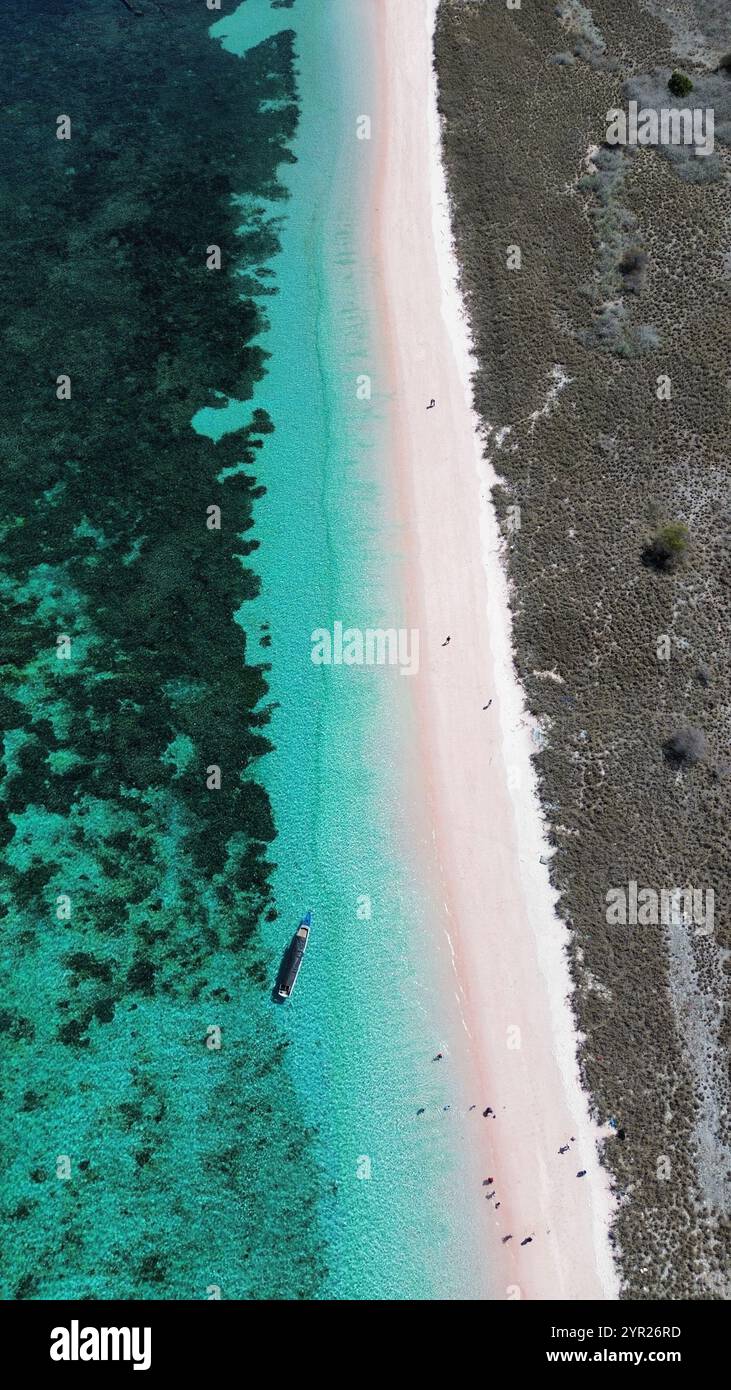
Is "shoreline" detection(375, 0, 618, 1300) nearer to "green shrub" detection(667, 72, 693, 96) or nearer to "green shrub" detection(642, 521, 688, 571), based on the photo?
"green shrub" detection(642, 521, 688, 571)

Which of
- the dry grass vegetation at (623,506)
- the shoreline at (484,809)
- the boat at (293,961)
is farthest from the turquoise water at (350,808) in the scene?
the dry grass vegetation at (623,506)

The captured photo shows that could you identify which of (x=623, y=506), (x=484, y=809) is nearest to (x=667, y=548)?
(x=623, y=506)

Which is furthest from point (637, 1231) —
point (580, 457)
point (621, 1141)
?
point (580, 457)

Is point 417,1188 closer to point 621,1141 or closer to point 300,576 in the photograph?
point 621,1141

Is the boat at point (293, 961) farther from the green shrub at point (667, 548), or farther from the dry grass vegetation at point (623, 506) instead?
the green shrub at point (667, 548)

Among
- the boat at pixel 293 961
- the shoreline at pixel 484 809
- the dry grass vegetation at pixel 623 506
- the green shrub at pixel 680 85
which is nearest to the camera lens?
the shoreline at pixel 484 809

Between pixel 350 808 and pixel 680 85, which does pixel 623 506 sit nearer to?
pixel 350 808
